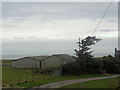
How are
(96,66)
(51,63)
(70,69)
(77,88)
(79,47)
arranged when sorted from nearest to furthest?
(77,88) < (70,69) < (96,66) < (79,47) < (51,63)

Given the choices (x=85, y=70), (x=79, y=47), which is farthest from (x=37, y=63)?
(x=85, y=70)

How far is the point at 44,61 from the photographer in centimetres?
5778

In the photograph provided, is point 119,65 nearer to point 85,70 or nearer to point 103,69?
point 103,69

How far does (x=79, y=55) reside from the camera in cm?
3997

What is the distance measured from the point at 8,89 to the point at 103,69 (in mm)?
23136

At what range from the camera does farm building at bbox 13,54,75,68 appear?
54.5 m

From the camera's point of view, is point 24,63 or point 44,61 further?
point 24,63

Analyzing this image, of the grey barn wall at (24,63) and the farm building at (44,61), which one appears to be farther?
the grey barn wall at (24,63)

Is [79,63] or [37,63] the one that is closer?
[79,63]

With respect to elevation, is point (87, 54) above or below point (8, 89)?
above

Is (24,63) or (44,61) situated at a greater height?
(44,61)

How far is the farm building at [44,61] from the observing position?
54547 mm

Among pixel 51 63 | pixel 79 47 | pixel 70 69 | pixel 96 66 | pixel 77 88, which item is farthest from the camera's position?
pixel 51 63

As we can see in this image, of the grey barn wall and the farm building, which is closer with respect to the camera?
the farm building
